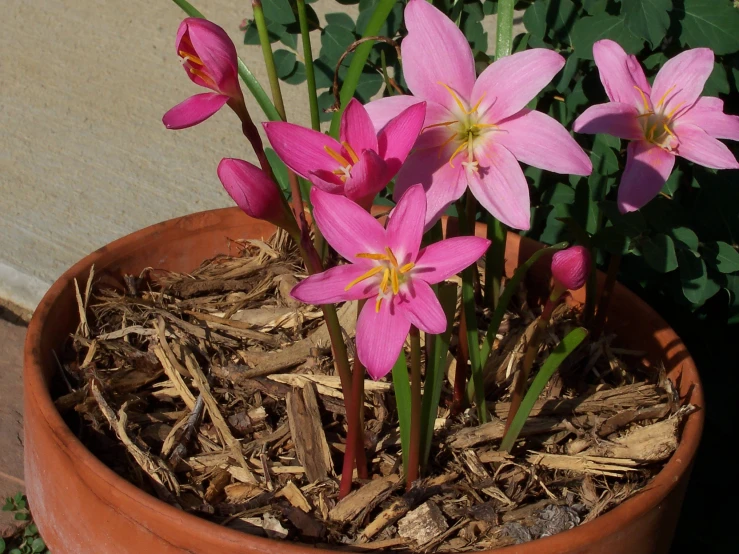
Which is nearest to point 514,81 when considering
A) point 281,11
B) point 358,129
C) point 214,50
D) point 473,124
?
point 473,124

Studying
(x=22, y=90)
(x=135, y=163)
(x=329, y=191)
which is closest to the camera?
(x=329, y=191)

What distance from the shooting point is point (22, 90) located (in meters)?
2.55

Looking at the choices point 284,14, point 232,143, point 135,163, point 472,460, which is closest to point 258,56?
point 232,143

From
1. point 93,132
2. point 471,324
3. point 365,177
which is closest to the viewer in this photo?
point 365,177

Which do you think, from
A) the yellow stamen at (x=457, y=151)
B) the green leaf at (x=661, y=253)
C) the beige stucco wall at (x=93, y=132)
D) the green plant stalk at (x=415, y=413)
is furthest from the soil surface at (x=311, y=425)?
the beige stucco wall at (x=93, y=132)

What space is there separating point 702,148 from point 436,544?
49 cm

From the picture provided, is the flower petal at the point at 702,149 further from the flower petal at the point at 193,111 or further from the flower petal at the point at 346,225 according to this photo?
the flower petal at the point at 193,111

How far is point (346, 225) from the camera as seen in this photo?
710 mm

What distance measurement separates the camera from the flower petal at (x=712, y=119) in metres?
0.84

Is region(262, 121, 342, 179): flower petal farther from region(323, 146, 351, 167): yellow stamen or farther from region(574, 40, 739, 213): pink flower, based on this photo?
Answer: region(574, 40, 739, 213): pink flower

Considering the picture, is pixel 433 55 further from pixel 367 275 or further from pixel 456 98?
pixel 367 275

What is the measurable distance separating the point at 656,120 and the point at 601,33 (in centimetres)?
31

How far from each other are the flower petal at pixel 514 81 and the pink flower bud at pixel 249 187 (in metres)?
0.21

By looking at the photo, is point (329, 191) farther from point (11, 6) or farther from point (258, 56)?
point (11, 6)
